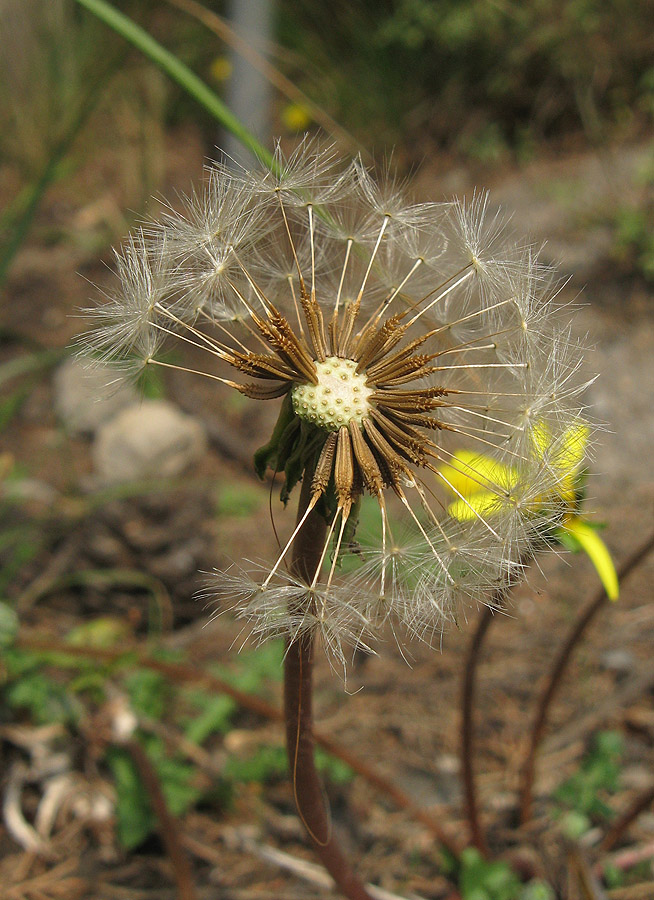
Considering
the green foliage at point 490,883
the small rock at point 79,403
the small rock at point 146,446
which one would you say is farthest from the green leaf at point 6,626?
the small rock at point 79,403

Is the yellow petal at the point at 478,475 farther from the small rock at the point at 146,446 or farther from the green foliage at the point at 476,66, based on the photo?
the green foliage at the point at 476,66

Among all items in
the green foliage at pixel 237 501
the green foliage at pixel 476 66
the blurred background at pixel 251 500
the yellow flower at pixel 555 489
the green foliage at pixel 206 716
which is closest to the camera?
the yellow flower at pixel 555 489

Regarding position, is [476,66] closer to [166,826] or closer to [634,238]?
[634,238]

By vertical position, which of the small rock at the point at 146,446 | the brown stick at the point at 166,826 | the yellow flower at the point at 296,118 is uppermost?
the yellow flower at the point at 296,118

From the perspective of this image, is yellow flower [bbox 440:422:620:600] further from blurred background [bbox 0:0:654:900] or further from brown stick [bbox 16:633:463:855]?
brown stick [bbox 16:633:463:855]

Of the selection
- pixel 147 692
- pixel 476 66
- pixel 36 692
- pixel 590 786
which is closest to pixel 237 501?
pixel 147 692

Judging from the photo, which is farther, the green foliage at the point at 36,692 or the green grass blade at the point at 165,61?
the green foliage at the point at 36,692

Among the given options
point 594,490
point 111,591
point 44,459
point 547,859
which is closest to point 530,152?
point 594,490
